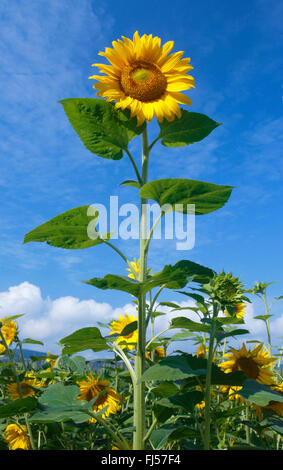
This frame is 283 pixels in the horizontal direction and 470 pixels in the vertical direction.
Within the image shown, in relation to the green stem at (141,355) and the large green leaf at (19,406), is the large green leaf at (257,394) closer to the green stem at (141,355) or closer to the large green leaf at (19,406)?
the green stem at (141,355)

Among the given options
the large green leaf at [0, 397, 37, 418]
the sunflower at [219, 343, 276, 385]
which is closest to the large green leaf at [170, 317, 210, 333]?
the sunflower at [219, 343, 276, 385]

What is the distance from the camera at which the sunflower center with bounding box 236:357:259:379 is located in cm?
214

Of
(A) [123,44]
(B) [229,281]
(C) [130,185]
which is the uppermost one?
(A) [123,44]

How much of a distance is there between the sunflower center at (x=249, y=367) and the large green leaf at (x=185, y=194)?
996 millimetres

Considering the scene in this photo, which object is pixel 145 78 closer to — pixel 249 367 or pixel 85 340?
pixel 85 340

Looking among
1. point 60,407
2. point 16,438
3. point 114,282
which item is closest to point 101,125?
point 114,282

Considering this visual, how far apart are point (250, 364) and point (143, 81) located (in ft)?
5.52

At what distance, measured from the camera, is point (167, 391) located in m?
1.61

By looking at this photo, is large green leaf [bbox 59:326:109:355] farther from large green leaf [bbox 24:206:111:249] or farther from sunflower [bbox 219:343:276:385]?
sunflower [bbox 219:343:276:385]

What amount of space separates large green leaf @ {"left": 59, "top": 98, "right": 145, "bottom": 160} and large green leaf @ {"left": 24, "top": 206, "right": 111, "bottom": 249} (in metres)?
0.42

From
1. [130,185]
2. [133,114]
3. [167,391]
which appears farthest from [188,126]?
[167,391]
